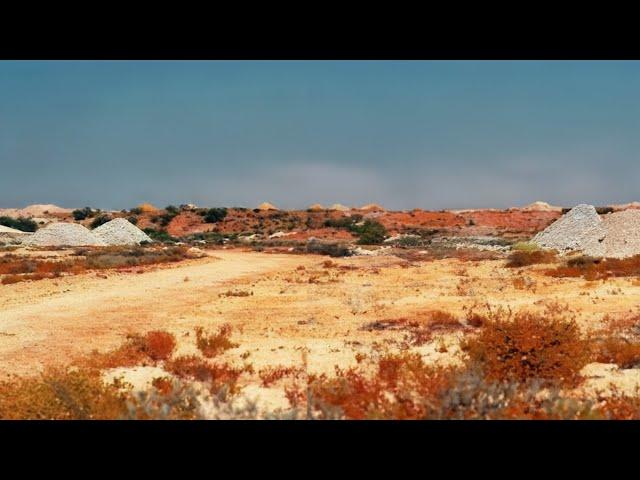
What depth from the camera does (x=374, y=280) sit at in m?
23.4

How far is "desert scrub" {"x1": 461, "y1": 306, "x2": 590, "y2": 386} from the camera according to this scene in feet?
26.5

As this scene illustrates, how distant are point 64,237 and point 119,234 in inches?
194

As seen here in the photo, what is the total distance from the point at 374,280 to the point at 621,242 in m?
13.2

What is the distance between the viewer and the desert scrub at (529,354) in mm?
8062

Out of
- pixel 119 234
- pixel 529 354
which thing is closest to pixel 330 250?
pixel 119 234

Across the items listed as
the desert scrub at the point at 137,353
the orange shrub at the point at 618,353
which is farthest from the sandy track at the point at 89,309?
the orange shrub at the point at 618,353

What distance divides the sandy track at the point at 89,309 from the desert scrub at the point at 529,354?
728 centimetres

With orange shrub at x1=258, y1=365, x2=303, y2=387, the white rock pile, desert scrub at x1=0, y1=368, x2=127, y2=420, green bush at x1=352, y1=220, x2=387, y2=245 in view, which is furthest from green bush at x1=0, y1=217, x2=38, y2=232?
desert scrub at x1=0, y1=368, x2=127, y2=420

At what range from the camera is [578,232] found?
3281 centimetres

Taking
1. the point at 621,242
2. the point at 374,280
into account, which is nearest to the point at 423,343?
the point at 374,280

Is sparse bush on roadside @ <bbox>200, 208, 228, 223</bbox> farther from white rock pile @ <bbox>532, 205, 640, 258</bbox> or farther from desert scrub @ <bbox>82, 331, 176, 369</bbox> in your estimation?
desert scrub @ <bbox>82, 331, 176, 369</bbox>

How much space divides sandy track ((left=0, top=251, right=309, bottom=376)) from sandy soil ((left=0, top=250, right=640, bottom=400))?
3 centimetres
